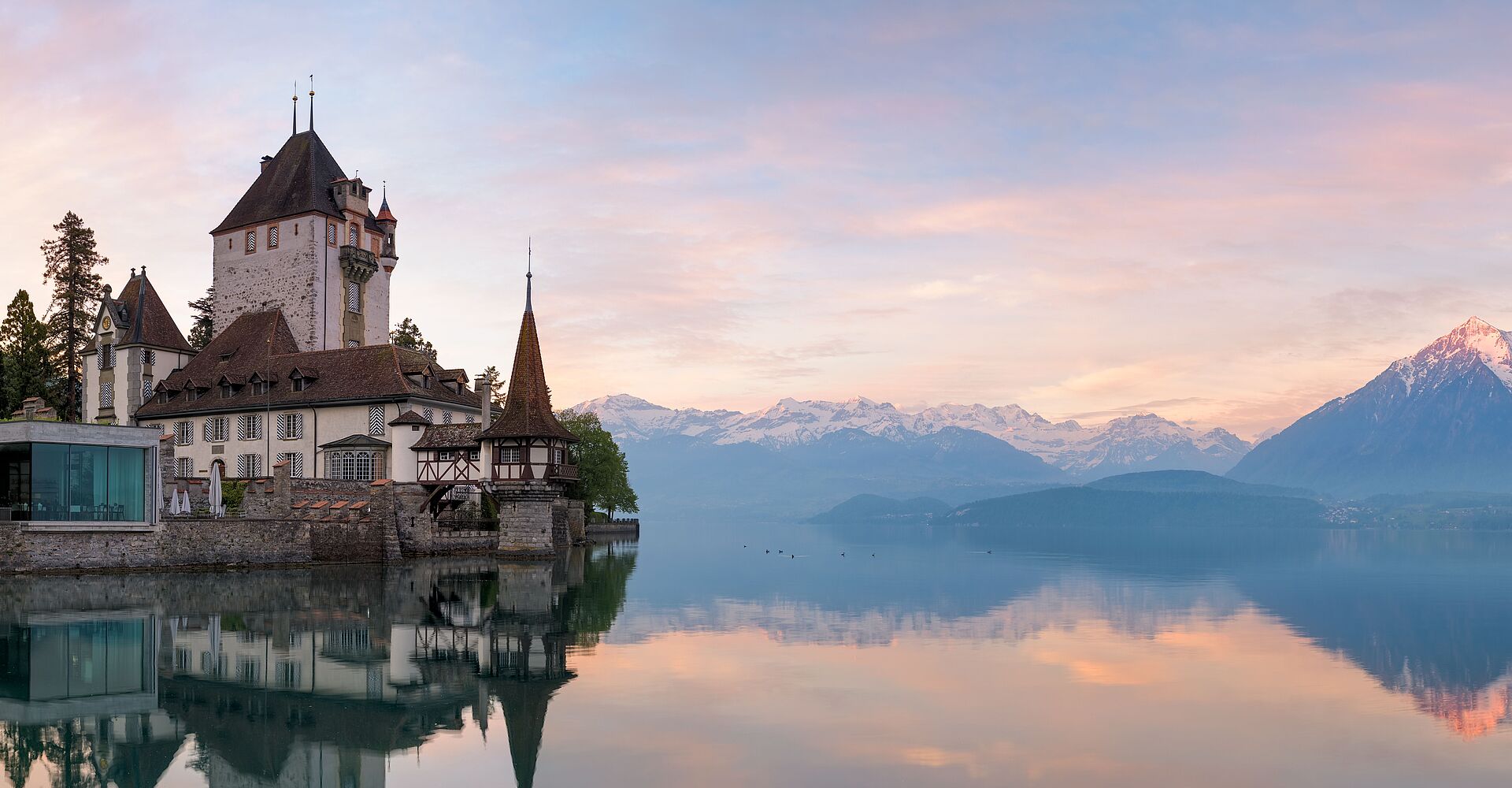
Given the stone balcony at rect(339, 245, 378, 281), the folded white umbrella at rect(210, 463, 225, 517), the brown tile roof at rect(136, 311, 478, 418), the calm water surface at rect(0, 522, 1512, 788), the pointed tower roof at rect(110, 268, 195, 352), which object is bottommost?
the calm water surface at rect(0, 522, 1512, 788)

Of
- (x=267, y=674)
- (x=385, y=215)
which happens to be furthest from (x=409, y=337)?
(x=267, y=674)

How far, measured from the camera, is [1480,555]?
107938 mm

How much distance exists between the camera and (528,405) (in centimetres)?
6203

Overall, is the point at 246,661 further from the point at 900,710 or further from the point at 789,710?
the point at 900,710

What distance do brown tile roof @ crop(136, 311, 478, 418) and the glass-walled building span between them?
15889 millimetres

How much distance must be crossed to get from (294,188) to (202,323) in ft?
73.6

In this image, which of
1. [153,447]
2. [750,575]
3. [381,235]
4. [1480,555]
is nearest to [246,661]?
[153,447]

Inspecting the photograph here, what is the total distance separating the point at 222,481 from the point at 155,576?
19251mm

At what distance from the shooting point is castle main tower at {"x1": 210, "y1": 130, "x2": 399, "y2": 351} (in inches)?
3004

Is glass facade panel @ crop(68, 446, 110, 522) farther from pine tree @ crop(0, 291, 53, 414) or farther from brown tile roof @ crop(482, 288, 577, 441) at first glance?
pine tree @ crop(0, 291, 53, 414)

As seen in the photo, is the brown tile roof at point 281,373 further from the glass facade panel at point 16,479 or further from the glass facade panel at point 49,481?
the glass facade panel at point 16,479

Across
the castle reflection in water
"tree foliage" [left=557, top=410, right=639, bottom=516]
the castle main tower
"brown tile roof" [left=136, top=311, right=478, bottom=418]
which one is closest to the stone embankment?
the castle reflection in water

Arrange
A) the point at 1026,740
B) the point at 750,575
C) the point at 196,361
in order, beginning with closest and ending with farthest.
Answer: the point at 1026,740
the point at 750,575
the point at 196,361

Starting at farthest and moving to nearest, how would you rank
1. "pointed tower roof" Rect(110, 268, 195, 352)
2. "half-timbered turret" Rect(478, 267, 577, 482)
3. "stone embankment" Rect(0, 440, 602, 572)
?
"pointed tower roof" Rect(110, 268, 195, 352), "half-timbered turret" Rect(478, 267, 577, 482), "stone embankment" Rect(0, 440, 602, 572)
